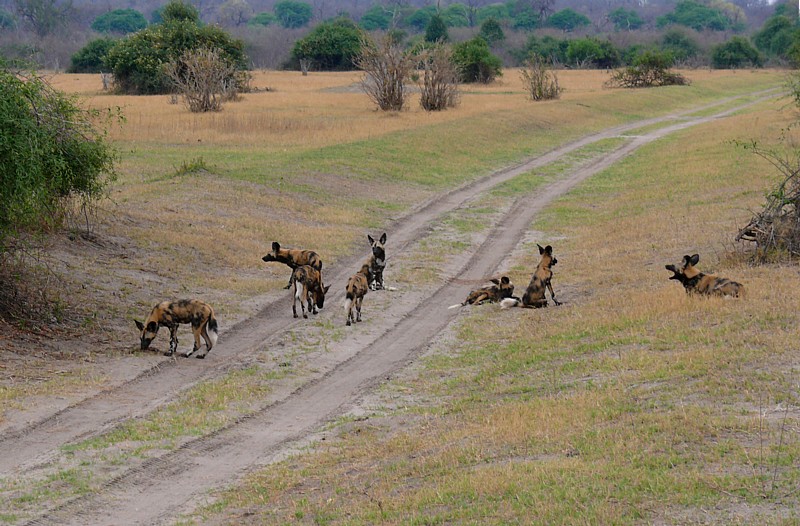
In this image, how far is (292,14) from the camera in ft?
495

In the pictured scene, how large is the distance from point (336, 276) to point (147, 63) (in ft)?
130

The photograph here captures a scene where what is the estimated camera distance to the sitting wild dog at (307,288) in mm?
13422

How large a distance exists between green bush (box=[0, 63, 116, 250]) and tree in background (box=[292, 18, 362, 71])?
62.0 meters

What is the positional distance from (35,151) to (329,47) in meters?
66.2

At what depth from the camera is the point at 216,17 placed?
16250cm

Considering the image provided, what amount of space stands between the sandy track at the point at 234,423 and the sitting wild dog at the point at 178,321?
0.95ft

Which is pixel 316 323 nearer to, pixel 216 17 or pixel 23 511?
pixel 23 511

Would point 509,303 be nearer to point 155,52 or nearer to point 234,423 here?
point 234,423

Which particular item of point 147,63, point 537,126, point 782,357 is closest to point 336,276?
point 782,357

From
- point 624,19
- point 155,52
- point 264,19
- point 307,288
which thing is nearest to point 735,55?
point 155,52

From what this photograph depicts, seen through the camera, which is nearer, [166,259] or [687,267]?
[687,267]

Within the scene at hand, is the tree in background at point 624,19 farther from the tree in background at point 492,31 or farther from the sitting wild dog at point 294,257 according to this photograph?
the sitting wild dog at point 294,257

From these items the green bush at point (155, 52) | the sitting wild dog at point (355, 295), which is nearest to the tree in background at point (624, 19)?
the green bush at point (155, 52)

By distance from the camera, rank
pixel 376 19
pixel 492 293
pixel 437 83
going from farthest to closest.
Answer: pixel 376 19 → pixel 437 83 → pixel 492 293
